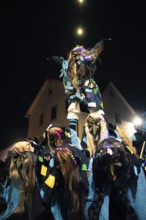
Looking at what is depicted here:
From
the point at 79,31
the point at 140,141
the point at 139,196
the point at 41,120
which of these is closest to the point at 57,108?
the point at 41,120

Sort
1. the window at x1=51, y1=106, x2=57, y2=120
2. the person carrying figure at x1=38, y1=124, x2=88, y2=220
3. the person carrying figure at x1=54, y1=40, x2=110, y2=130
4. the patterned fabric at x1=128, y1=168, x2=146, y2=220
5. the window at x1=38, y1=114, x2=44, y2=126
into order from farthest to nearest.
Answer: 1. the window at x1=38, y1=114, x2=44, y2=126
2. the window at x1=51, y1=106, x2=57, y2=120
3. the person carrying figure at x1=54, y1=40, x2=110, y2=130
4. the person carrying figure at x1=38, y1=124, x2=88, y2=220
5. the patterned fabric at x1=128, y1=168, x2=146, y2=220

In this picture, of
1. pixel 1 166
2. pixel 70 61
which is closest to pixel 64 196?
pixel 1 166

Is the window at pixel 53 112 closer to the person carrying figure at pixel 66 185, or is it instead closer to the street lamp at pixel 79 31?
the street lamp at pixel 79 31

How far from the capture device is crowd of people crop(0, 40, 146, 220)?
108 inches

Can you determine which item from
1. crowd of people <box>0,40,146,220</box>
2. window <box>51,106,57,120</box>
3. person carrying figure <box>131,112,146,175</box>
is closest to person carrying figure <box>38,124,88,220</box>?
crowd of people <box>0,40,146,220</box>

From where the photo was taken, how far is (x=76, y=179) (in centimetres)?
293

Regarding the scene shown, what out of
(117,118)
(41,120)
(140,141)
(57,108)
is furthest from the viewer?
(41,120)

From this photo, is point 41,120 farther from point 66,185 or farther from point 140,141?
point 66,185

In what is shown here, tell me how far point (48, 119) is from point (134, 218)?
44.0 feet

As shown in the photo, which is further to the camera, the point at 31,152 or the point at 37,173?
the point at 31,152

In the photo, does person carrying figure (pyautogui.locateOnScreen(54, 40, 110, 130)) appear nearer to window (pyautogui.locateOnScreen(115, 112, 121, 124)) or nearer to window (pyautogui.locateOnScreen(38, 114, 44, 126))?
window (pyautogui.locateOnScreen(115, 112, 121, 124))

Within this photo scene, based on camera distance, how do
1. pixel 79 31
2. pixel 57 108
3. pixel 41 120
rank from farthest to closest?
1. pixel 41 120
2. pixel 57 108
3. pixel 79 31

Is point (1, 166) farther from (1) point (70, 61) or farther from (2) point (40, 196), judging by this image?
(1) point (70, 61)

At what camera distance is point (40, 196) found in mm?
3068
